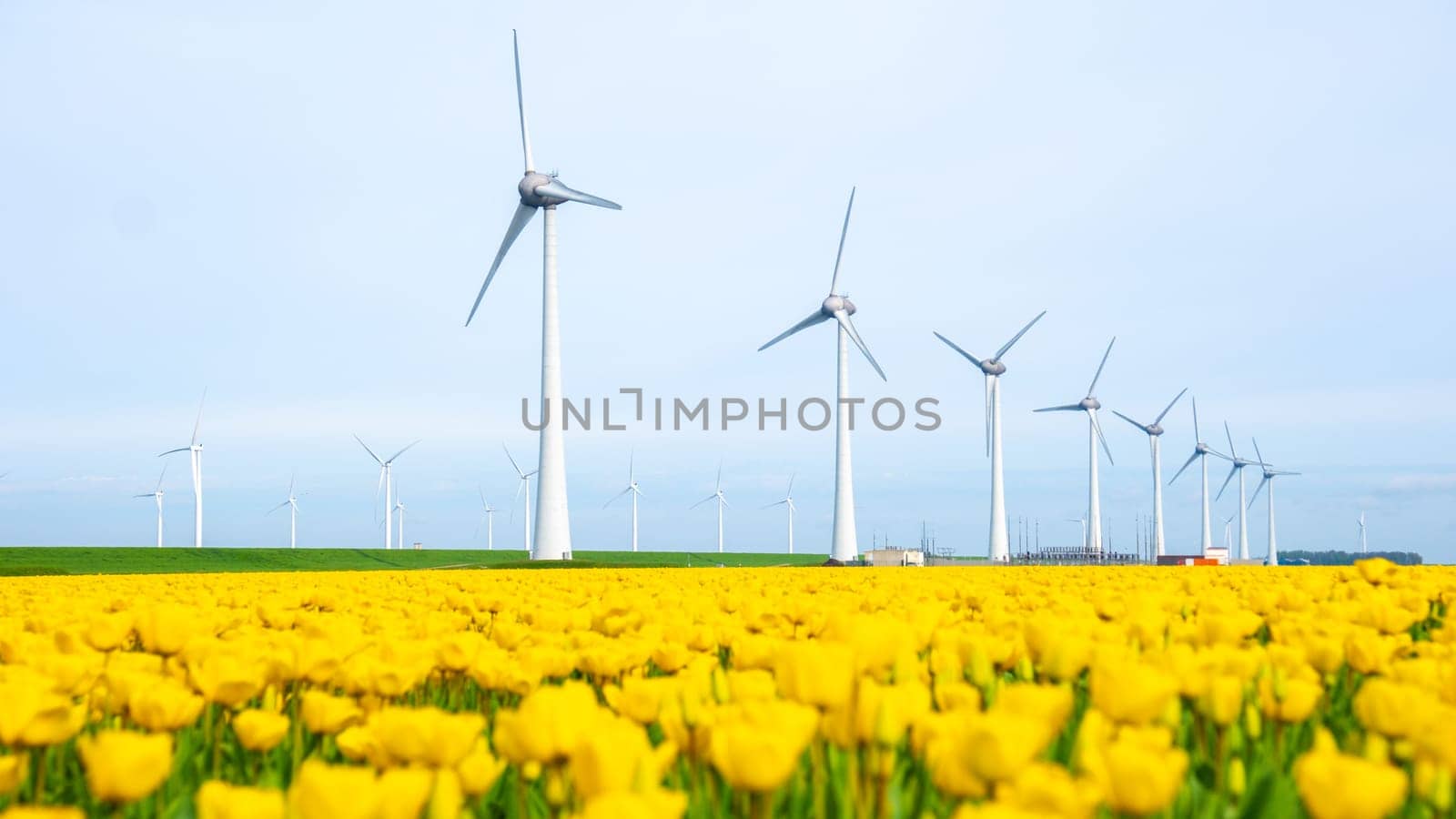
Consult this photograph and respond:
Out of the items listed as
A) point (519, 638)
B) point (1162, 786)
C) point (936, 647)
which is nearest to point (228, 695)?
point (519, 638)

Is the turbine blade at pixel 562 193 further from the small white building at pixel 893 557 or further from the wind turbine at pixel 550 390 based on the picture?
the small white building at pixel 893 557

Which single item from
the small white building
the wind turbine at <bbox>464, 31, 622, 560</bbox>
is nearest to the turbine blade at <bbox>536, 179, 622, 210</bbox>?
the wind turbine at <bbox>464, 31, 622, 560</bbox>

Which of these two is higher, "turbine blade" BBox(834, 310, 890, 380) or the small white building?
"turbine blade" BBox(834, 310, 890, 380)

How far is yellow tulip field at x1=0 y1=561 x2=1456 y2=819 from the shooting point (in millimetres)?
2623

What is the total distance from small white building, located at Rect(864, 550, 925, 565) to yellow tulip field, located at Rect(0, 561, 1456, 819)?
77.7 meters

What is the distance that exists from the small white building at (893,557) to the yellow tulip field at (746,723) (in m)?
77.7

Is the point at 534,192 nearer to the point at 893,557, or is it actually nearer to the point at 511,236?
the point at 511,236

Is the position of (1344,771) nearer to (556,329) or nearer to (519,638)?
(519,638)

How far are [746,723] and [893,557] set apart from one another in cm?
8369

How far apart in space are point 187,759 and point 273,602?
602 cm

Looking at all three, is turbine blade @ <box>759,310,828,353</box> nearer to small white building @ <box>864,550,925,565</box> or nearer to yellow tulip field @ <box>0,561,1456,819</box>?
small white building @ <box>864,550,925,565</box>

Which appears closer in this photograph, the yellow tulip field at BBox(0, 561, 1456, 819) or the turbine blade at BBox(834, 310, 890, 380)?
the yellow tulip field at BBox(0, 561, 1456, 819)

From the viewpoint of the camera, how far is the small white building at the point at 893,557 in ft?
275

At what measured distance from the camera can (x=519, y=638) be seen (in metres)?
6.54
